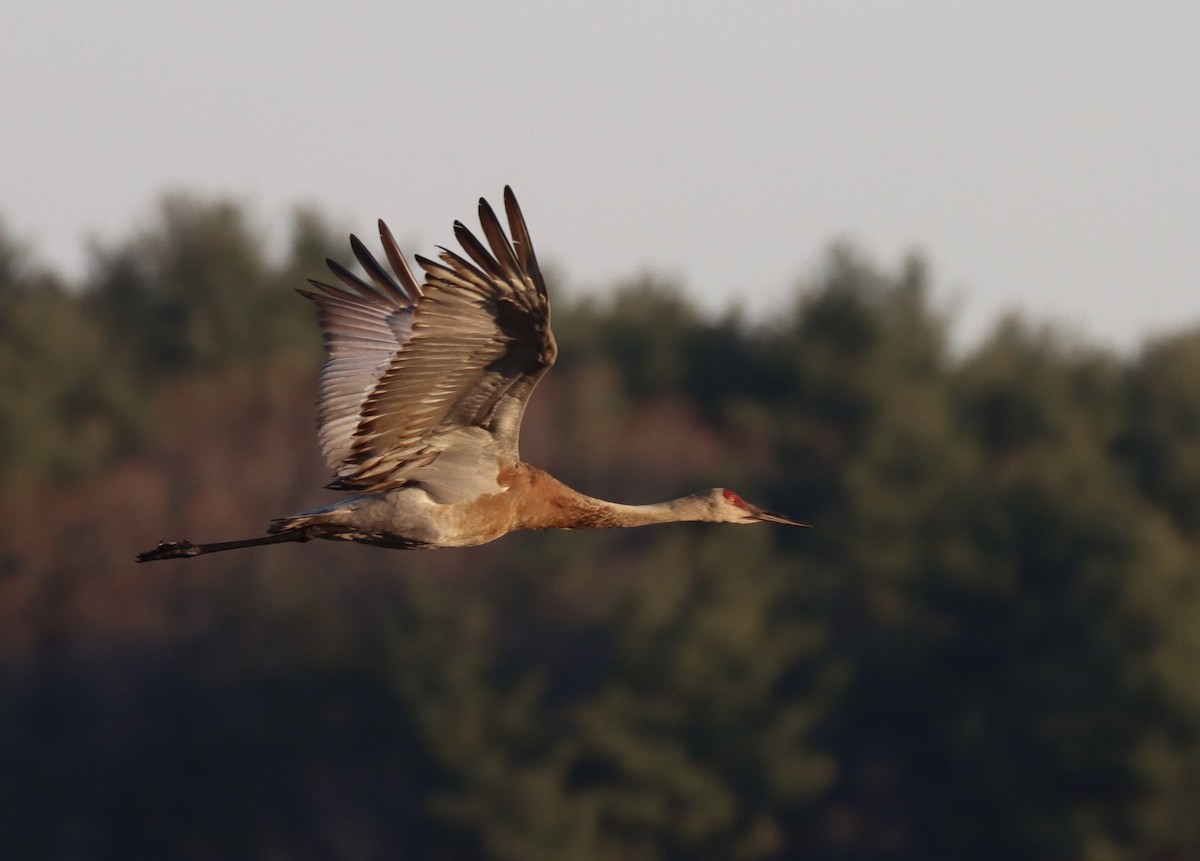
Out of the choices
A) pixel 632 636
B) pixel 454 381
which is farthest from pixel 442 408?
pixel 632 636

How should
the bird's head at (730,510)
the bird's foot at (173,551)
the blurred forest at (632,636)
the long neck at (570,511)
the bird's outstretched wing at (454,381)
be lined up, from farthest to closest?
1. the blurred forest at (632,636)
2. the bird's head at (730,510)
3. the bird's foot at (173,551)
4. the long neck at (570,511)
5. the bird's outstretched wing at (454,381)

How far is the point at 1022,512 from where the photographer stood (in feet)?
164

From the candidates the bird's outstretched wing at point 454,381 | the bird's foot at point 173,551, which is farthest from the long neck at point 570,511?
the bird's foot at point 173,551

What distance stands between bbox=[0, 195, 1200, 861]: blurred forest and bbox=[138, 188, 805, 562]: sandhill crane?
32.0 metres

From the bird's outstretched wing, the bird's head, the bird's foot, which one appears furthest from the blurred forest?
the bird's outstretched wing

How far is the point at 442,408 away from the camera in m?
11.7

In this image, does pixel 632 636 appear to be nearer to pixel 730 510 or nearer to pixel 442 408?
pixel 730 510

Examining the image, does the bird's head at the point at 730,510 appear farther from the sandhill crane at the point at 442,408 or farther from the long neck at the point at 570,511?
the long neck at the point at 570,511

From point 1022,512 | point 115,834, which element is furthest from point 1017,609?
point 115,834

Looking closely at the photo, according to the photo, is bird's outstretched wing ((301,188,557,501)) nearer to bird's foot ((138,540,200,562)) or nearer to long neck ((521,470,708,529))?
long neck ((521,470,708,529))

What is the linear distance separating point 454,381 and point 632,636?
36041 mm

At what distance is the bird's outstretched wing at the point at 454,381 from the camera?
35.3 ft

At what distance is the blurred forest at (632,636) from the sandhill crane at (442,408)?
32.0m

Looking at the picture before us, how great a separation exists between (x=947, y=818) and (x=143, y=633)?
19.7 m
